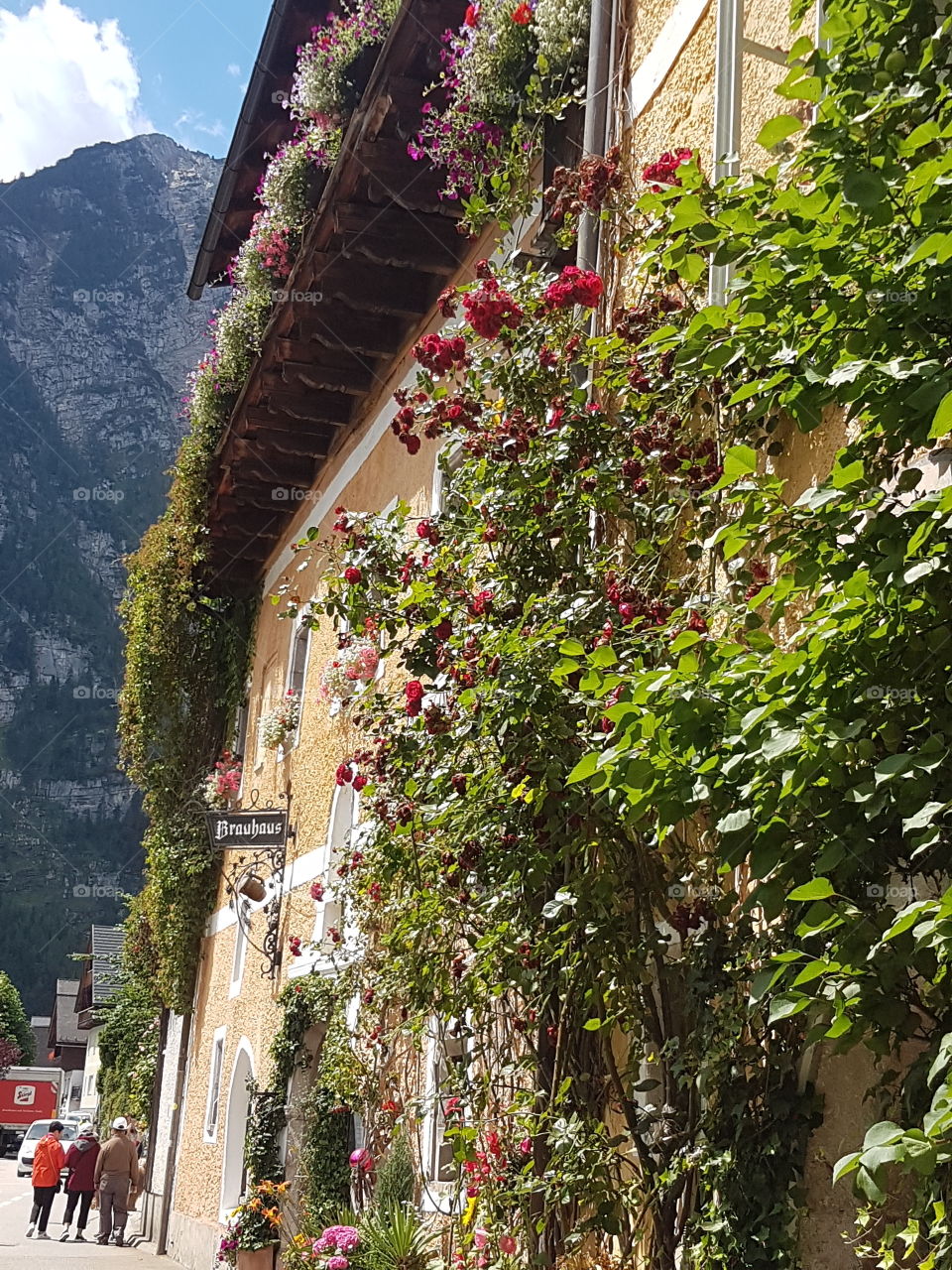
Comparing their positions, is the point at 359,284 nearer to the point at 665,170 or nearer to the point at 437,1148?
the point at 665,170

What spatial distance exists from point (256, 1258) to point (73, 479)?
11847 centimetres

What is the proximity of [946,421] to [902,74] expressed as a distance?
94cm

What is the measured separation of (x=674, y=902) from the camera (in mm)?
Answer: 4020

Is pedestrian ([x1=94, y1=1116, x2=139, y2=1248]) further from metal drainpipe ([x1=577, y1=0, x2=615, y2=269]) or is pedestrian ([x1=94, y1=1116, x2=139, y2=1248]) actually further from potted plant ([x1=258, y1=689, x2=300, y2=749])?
metal drainpipe ([x1=577, y1=0, x2=615, y2=269])

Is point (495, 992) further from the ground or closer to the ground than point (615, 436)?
closer to the ground

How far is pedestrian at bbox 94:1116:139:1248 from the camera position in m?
16.5

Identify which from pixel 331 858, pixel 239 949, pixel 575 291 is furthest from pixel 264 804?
pixel 575 291

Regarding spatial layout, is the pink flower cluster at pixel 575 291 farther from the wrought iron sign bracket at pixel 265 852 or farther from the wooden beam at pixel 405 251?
the wrought iron sign bracket at pixel 265 852

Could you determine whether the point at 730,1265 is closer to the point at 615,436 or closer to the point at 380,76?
the point at 615,436

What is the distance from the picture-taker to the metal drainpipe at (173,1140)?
15.1m

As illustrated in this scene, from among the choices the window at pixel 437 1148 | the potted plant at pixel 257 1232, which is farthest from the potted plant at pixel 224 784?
the window at pixel 437 1148

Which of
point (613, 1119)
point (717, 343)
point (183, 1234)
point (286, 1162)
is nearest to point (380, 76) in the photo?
point (717, 343)

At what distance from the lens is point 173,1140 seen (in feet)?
50.4

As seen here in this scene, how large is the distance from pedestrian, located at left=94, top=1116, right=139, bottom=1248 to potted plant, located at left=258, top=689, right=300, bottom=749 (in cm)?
733
